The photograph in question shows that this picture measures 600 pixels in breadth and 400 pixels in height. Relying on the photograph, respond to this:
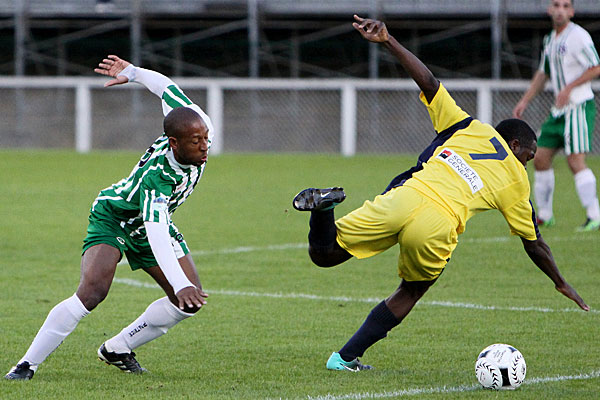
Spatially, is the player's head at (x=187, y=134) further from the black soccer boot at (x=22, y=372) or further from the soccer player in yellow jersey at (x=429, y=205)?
the black soccer boot at (x=22, y=372)

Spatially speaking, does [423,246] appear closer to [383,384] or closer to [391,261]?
[383,384]

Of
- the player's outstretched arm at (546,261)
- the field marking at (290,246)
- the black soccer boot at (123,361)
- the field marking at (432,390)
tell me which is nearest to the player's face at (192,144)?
the black soccer boot at (123,361)

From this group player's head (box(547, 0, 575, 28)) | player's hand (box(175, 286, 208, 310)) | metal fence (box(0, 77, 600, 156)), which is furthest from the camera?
metal fence (box(0, 77, 600, 156))

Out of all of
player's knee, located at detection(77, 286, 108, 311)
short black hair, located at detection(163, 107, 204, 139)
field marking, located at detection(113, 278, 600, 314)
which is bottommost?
field marking, located at detection(113, 278, 600, 314)

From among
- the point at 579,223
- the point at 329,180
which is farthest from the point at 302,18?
the point at 579,223

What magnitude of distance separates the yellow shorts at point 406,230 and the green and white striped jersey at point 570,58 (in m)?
6.47

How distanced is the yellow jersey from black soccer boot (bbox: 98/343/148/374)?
1.75m

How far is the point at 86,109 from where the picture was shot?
27.4 m

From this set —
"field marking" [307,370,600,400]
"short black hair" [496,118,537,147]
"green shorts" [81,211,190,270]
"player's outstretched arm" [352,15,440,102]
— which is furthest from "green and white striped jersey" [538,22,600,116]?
"green shorts" [81,211,190,270]

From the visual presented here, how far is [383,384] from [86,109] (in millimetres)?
23281

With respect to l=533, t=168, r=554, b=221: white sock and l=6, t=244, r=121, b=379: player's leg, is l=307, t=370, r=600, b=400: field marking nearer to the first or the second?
l=6, t=244, r=121, b=379: player's leg

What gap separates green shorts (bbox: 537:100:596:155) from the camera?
36.7ft

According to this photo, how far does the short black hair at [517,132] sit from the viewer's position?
548cm

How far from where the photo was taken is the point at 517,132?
550cm
